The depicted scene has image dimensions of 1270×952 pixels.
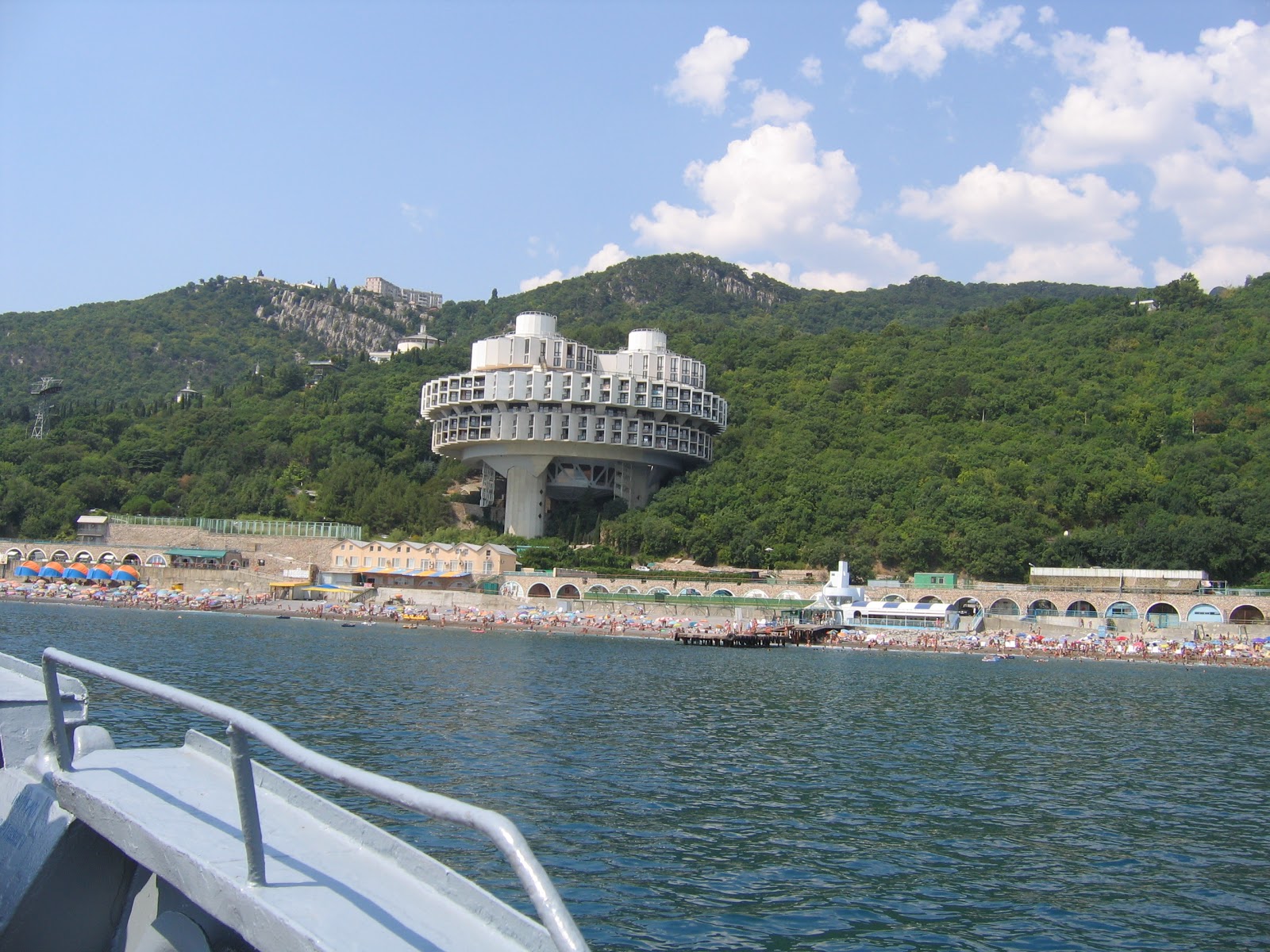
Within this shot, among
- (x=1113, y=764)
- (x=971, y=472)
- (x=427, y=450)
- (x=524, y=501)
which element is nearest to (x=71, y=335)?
(x=427, y=450)

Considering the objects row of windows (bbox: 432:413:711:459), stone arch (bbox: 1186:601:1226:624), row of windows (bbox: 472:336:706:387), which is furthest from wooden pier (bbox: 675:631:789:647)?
row of windows (bbox: 472:336:706:387)

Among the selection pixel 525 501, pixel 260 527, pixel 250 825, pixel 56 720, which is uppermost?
pixel 525 501

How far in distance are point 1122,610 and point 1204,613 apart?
408 cm

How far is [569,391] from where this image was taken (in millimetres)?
78250

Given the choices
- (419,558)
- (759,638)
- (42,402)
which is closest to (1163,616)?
(759,638)

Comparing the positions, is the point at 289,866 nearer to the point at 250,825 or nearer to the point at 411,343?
the point at 250,825

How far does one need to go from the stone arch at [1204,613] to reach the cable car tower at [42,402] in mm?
88808

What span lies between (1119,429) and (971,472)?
13.9 m

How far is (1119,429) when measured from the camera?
78750mm

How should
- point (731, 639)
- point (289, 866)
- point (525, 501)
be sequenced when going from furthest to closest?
point (525, 501) → point (731, 639) → point (289, 866)

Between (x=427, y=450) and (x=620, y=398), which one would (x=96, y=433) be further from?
(x=620, y=398)

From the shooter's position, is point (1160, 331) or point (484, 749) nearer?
point (484, 749)

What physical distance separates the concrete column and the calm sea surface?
42.3 meters

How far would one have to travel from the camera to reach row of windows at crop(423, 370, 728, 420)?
257 ft
